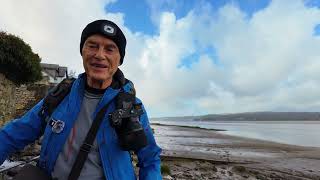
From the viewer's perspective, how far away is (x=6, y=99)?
44.5 ft

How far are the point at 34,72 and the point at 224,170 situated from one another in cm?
969

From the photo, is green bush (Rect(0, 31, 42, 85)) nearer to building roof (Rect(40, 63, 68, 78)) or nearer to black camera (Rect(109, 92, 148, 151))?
black camera (Rect(109, 92, 148, 151))

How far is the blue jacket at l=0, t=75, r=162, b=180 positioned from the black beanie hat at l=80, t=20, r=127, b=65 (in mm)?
333

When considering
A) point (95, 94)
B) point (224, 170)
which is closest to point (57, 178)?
point (95, 94)

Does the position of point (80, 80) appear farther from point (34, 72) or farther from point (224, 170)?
point (224, 170)

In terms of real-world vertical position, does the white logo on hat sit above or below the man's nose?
above

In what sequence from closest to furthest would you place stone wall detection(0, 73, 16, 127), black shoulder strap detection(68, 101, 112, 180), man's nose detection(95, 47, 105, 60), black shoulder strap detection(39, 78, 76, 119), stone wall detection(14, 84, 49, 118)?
black shoulder strap detection(68, 101, 112, 180), black shoulder strap detection(39, 78, 76, 119), man's nose detection(95, 47, 105, 60), stone wall detection(0, 73, 16, 127), stone wall detection(14, 84, 49, 118)

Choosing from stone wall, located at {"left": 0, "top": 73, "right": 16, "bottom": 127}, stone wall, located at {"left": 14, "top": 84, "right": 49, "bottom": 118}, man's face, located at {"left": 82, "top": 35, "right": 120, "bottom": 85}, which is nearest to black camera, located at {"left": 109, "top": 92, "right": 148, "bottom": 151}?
man's face, located at {"left": 82, "top": 35, "right": 120, "bottom": 85}

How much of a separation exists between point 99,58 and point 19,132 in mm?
742

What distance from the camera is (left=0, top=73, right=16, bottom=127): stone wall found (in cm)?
1292

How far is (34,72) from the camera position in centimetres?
1628

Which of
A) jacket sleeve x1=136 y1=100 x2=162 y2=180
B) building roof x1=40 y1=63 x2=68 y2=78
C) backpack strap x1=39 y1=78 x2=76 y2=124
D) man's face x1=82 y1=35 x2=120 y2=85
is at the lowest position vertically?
jacket sleeve x1=136 y1=100 x2=162 y2=180

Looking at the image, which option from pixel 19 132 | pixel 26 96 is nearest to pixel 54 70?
pixel 26 96

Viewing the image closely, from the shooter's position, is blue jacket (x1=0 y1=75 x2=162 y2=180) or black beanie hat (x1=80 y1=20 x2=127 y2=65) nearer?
blue jacket (x1=0 y1=75 x2=162 y2=180)
